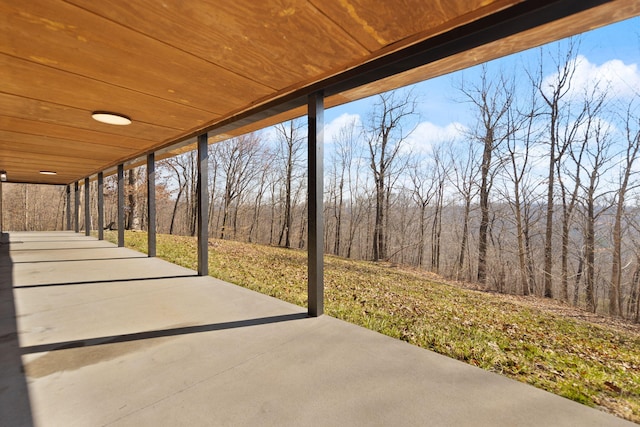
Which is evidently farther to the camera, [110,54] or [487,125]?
[487,125]

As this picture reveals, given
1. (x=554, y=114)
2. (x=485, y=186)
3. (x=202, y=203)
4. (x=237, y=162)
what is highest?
(x=554, y=114)

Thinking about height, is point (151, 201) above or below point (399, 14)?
below

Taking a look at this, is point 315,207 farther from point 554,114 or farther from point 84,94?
point 554,114

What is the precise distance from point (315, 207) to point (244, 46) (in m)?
1.41

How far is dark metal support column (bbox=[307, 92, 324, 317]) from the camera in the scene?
2.55 meters

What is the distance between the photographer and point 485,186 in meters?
10.1

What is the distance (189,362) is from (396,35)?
8.27ft

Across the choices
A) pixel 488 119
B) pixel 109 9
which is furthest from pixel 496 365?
pixel 488 119

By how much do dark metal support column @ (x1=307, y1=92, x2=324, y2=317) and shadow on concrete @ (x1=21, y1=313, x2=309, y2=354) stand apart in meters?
0.23

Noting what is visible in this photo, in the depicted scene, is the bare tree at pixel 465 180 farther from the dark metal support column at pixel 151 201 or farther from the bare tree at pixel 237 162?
the dark metal support column at pixel 151 201

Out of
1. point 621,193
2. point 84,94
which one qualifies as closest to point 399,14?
point 84,94

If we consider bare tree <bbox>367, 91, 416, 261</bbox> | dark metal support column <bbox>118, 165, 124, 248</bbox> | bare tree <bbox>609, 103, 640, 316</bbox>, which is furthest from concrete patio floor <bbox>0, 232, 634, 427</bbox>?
bare tree <bbox>367, 91, 416, 261</bbox>

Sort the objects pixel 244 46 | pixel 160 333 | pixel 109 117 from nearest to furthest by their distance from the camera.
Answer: pixel 244 46
pixel 160 333
pixel 109 117

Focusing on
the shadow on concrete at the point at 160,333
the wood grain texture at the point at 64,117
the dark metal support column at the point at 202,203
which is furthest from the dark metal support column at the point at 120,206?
the shadow on concrete at the point at 160,333
